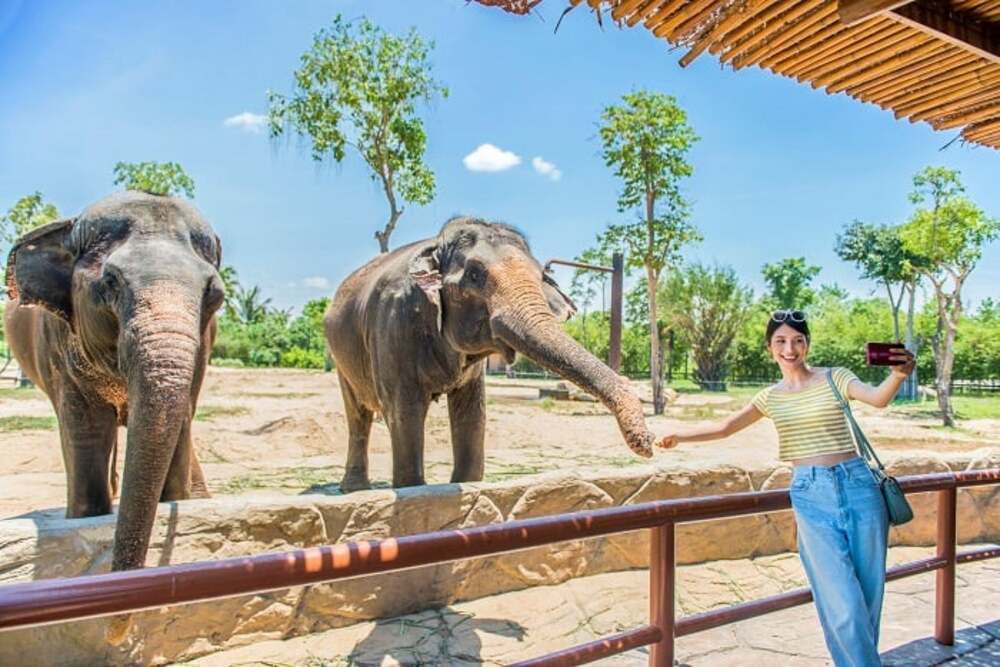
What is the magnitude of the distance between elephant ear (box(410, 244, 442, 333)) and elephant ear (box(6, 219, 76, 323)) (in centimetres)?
177

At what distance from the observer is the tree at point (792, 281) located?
54094 mm

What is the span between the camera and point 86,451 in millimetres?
3848

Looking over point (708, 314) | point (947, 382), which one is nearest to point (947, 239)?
point (947, 382)

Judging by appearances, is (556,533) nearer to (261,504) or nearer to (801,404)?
(801,404)

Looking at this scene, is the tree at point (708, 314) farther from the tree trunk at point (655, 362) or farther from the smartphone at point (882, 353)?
the smartphone at point (882, 353)

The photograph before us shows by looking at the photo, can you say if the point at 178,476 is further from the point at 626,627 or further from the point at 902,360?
the point at 902,360

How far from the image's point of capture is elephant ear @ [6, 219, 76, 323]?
3.69 metres

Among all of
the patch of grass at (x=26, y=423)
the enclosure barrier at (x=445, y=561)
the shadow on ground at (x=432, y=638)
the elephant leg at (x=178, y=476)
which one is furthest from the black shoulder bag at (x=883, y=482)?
the patch of grass at (x=26, y=423)

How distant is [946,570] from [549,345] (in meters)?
1.91

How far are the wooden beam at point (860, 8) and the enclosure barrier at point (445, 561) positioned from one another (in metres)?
Answer: 1.57

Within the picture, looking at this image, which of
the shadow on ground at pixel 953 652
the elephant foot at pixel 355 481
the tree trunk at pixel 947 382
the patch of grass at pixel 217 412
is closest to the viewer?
the shadow on ground at pixel 953 652

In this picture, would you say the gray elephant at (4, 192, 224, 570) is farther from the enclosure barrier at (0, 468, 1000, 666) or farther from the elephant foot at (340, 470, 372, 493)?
the elephant foot at (340, 470, 372, 493)

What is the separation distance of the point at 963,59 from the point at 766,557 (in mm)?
3472

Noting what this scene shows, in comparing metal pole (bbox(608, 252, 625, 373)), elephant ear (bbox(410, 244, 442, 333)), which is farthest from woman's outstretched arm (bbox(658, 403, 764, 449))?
metal pole (bbox(608, 252, 625, 373))
